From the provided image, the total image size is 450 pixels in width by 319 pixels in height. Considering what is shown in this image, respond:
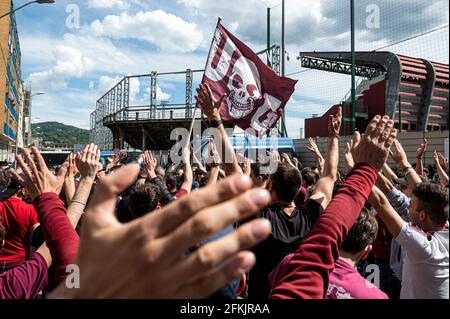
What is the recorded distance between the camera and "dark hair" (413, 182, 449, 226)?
2.57 metres

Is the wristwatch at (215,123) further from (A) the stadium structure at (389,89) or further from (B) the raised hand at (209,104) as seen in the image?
(A) the stadium structure at (389,89)

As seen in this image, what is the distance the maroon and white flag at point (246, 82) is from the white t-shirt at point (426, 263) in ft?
15.1

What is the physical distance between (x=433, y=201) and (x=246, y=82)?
16.3ft

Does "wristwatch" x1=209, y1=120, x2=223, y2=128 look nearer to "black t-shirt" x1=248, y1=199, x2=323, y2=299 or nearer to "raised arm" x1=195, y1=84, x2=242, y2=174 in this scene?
"raised arm" x1=195, y1=84, x2=242, y2=174

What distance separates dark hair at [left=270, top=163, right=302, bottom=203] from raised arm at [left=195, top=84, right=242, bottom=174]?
0.97 ft

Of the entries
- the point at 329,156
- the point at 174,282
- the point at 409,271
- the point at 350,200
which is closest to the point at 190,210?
the point at 174,282

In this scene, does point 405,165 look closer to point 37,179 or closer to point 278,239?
point 278,239

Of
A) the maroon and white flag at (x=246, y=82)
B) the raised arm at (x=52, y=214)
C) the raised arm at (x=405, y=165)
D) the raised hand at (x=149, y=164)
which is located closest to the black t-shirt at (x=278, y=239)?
the raised arm at (x=405, y=165)

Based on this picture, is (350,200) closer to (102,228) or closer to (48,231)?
(102,228)

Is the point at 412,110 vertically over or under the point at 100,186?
over

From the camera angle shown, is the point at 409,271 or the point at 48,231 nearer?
the point at 48,231

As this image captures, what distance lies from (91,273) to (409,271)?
2.11 meters
